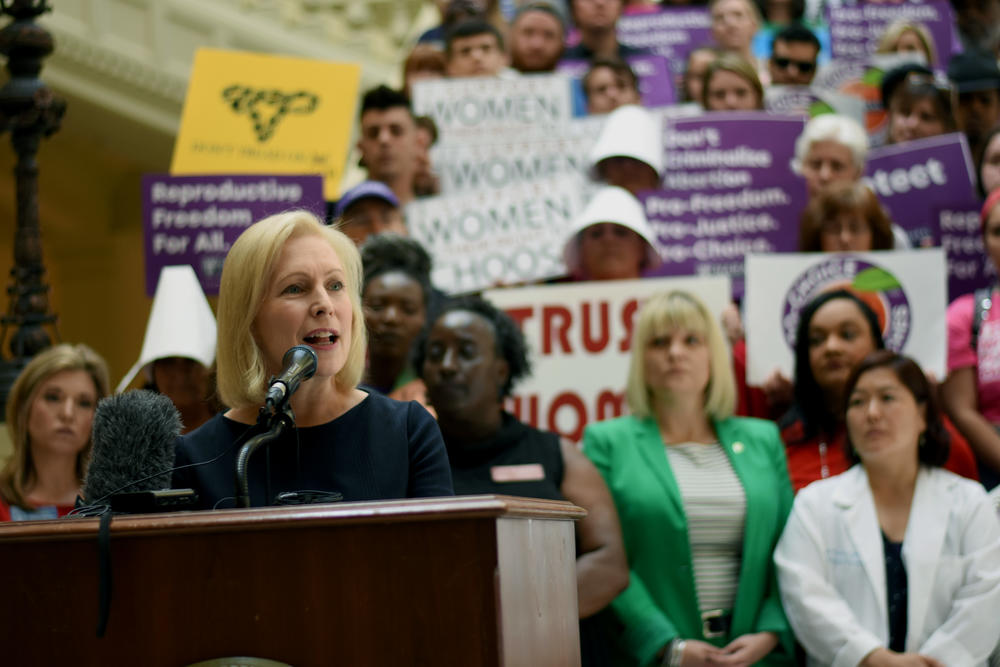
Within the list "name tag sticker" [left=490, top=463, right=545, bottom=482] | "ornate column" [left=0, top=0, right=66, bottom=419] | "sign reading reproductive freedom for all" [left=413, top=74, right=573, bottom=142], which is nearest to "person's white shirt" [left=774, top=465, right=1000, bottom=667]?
"name tag sticker" [left=490, top=463, right=545, bottom=482]

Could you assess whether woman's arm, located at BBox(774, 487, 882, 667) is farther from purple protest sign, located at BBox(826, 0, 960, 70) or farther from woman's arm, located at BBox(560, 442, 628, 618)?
purple protest sign, located at BBox(826, 0, 960, 70)

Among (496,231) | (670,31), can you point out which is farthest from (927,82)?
(670,31)

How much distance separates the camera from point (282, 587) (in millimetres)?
2047

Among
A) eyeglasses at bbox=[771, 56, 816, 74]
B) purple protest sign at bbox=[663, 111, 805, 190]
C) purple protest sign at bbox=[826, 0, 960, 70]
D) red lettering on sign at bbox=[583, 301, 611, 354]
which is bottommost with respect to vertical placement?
red lettering on sign at bbox=[583, 301, 611, 354]

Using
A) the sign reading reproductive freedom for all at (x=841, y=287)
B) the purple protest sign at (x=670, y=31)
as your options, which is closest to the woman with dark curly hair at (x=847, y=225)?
the sign reading reproductive freedom for all at (x=841, y=287)

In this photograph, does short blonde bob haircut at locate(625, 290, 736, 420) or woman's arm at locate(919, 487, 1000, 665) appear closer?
woman's arm at locate(919, 487, 1000, 665)

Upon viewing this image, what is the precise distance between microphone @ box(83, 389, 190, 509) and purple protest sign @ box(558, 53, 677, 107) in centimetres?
654

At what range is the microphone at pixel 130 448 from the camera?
2.43 m

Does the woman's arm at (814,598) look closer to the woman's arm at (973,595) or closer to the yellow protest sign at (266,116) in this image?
the woman's arm at (973,595)

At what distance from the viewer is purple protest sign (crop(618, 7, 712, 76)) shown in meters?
9.81

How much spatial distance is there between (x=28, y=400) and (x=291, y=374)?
110 inches

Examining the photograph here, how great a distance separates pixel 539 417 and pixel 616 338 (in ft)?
1.50

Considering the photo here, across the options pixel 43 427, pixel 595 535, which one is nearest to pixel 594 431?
pixel 595 535

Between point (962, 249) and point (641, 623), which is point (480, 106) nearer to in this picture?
point (962, 249)
